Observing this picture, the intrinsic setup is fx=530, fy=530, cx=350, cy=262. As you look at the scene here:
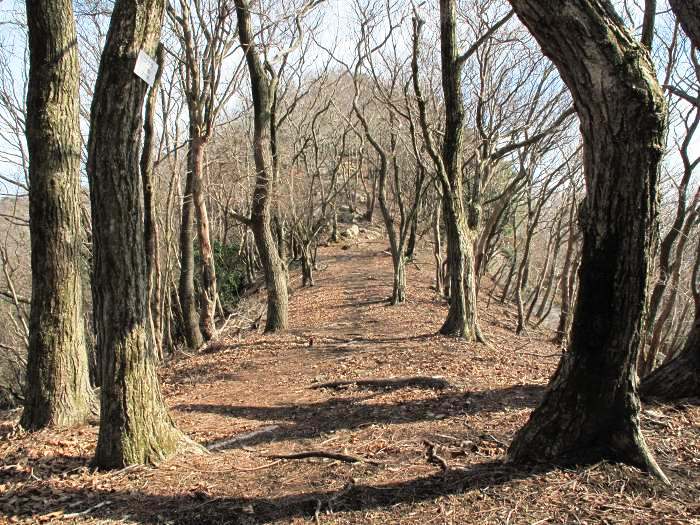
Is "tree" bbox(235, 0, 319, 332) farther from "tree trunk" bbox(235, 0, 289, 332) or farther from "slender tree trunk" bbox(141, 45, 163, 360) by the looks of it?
"slender tree trunk" bbox(141, 45, 163, 360)

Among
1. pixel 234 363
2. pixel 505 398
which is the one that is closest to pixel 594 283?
pixel 505 398

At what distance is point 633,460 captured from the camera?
294 centimetres

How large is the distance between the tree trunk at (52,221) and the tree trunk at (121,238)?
1.16m

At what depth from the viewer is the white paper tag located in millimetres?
3582

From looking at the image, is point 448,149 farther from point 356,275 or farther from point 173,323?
point 356,275

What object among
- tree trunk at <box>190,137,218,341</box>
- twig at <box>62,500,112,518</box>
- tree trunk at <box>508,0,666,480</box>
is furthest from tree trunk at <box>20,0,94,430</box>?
tree trunk at <box>190,137,218,341</box>

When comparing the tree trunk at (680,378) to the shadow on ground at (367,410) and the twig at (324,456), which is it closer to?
the shadow on ground at (367,410)

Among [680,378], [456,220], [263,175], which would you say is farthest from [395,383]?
[263,175]

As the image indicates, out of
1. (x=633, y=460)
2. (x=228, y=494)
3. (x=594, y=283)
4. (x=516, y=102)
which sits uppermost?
(x=516, y=102)

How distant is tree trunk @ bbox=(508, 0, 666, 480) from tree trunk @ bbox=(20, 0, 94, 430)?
12.9ft

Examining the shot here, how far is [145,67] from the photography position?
3.63m

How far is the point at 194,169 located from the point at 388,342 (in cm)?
469

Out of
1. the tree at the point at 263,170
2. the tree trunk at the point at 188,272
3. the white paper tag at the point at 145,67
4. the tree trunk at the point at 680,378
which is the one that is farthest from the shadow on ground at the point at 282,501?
the tree trunk at the point at 188,272

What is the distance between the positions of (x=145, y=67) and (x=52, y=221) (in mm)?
1886
